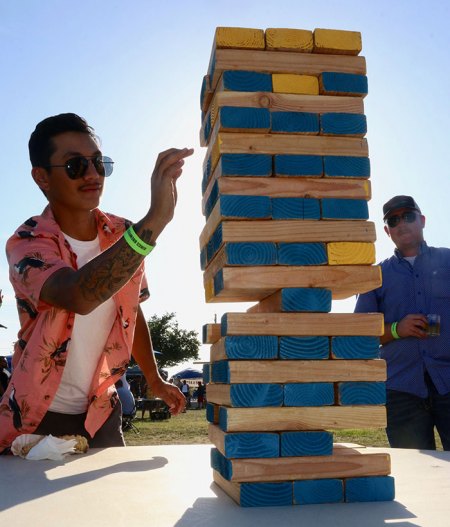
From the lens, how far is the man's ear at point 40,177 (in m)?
2.96

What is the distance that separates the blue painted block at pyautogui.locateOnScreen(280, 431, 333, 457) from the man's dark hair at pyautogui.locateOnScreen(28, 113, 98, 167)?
69.7 inches

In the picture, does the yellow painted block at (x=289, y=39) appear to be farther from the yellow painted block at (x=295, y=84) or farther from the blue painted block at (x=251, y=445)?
the blue painted block at (x=251, y=445)

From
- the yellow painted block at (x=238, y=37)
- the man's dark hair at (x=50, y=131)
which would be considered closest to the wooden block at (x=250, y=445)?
the yellow painted block at (x=238, y=37)

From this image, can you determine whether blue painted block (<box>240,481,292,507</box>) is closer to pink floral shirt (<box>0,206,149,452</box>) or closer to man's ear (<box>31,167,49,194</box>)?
pink floral shirt (<box>0,206,149,452</box>)

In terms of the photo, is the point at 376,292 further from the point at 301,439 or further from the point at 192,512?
the point at 192,512

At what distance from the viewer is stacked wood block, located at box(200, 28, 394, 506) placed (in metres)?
1.88

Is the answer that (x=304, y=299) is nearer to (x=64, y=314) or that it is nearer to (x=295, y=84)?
(x=295, y=84)

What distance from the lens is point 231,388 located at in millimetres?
1892

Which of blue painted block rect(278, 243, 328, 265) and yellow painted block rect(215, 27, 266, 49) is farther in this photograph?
yellow painted block rect(215, 27, 266, 49)

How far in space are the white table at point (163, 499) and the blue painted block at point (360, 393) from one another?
302mm

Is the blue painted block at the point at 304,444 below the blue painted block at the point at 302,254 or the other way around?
below

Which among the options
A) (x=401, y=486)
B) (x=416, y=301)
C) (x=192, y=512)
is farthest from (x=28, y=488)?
(x=416, y=301)

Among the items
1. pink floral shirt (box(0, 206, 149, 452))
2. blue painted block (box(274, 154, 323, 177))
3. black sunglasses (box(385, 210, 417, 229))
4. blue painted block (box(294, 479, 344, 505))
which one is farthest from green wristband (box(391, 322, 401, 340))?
blue painted block (box(294, 479, 344, 505))

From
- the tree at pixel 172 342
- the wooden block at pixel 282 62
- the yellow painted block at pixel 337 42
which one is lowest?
the tree at pixel 172 342
